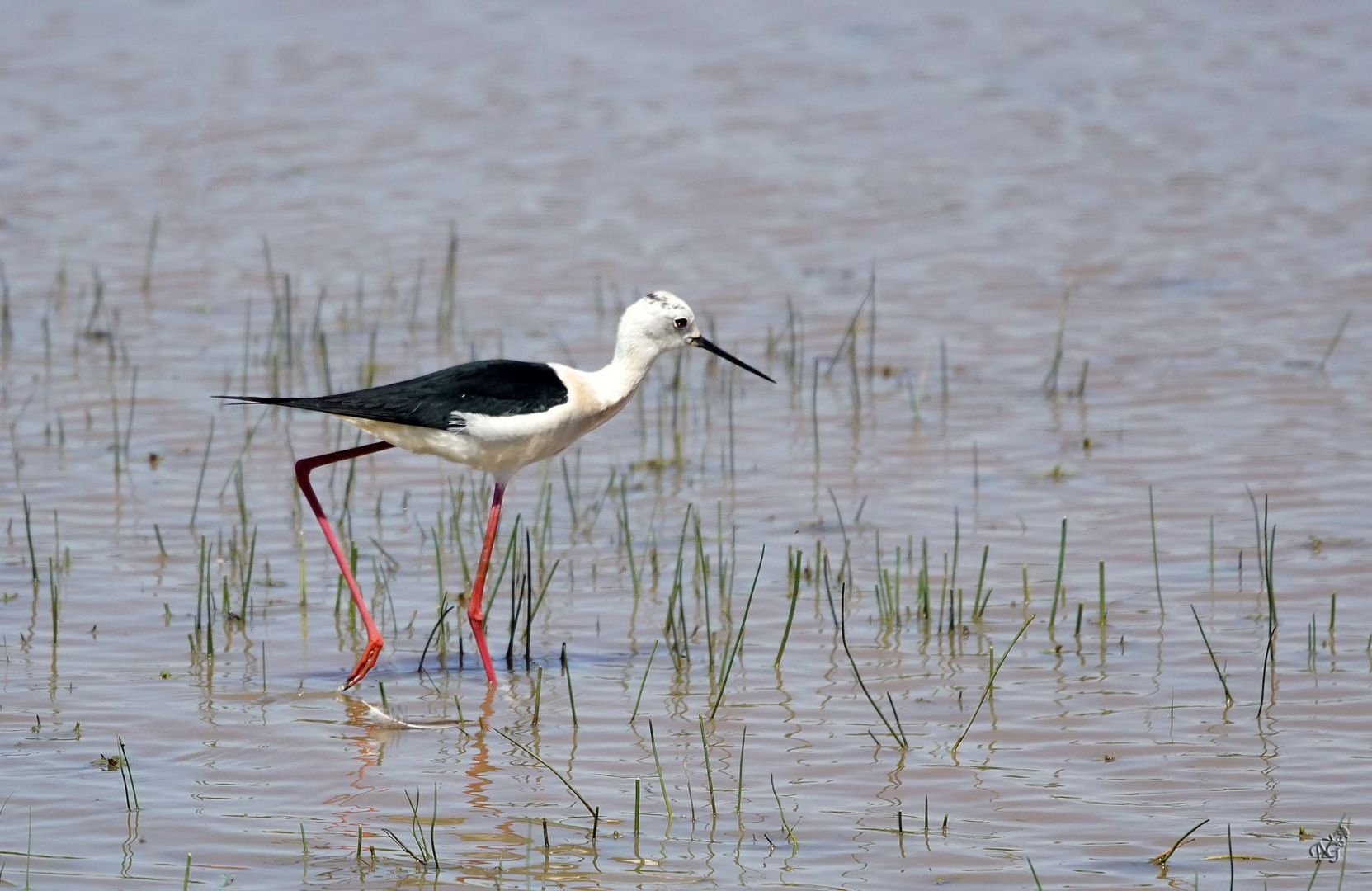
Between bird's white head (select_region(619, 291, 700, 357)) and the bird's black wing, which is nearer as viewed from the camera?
the bird's black wing

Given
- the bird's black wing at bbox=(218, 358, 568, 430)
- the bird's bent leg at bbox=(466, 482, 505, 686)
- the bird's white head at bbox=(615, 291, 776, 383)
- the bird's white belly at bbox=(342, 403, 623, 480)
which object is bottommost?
the bird's bent leg at bbox=(466, 482, 505, 686)

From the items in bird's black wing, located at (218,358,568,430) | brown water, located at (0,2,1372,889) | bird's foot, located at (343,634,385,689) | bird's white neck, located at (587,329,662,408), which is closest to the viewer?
brown water, located at (0,2,1372,889)

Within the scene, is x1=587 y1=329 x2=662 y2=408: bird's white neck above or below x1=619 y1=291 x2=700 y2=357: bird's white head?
below

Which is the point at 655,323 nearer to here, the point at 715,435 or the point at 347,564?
the point at 347,564

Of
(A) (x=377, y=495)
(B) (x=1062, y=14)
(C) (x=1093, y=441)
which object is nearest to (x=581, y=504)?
(A) (x=377, y=495)

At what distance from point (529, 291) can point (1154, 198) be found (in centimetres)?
429

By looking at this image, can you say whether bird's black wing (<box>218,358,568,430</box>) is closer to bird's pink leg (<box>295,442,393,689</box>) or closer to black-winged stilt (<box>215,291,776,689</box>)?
black-winged stilt (<box>215,291,776,689</box>)

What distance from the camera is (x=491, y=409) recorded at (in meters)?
6.47

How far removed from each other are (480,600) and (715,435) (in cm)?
283

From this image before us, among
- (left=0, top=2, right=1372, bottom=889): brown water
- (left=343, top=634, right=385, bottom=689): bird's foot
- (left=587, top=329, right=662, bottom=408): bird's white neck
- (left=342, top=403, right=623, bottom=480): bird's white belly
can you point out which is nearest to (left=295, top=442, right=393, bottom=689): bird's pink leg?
(left=343, top=634, right=385, bottom=689): bird's foot

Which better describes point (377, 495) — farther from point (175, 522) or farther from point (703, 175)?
point (703, 175)

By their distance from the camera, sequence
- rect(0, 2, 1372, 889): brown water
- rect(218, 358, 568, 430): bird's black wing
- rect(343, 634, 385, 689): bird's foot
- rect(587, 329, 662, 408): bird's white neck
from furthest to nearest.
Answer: rect(587, 329, 662, 408): bird's white neck
rect(218, 358, 568, 430): bird's black wing
rect(343, 634, 385, 689): bird's foot
rect(0, 2, 1372, 889): brown water

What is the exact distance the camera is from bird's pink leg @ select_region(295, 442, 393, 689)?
6.30 metres

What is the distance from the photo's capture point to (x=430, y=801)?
5336mm
